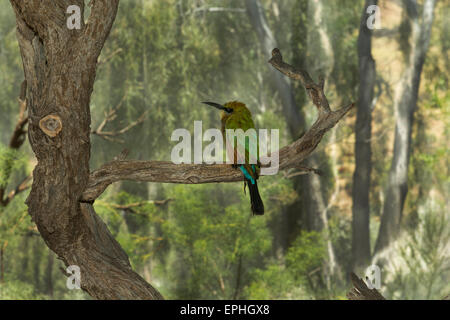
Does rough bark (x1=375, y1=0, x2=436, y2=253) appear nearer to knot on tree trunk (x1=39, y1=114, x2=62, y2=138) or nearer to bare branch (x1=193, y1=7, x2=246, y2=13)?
bare branch (x1=193, y1=7, x2=246, y2=13)

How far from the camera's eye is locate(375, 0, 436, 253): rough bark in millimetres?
4832

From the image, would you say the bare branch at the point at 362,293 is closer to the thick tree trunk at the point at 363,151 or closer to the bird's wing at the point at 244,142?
the bird's wing at the point at 244,142

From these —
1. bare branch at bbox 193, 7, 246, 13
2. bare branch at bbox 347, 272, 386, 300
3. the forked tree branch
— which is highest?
bare branch at bbox 193, 7, 246, 13

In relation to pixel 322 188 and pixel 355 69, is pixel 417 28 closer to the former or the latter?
pixel 355 69

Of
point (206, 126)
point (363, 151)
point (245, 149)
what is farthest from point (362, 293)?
point (206, 126)

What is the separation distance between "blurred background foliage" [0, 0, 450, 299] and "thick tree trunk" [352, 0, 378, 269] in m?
0.06

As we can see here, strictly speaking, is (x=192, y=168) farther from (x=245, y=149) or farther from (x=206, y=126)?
(x=206, y=126)

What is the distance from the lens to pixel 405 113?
4863 mm

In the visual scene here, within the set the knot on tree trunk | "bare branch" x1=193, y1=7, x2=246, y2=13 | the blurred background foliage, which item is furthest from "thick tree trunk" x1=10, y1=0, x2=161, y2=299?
"bare branch" x1=193, y1=7, x2=246, y2=13

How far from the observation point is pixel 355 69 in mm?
4973

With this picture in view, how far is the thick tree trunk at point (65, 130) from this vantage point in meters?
2.03
